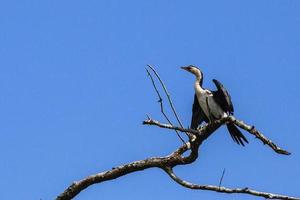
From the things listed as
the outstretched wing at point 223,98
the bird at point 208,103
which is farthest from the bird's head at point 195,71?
the outstretched wing at point 223,98

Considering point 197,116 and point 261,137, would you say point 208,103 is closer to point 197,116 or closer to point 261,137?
point 197,116

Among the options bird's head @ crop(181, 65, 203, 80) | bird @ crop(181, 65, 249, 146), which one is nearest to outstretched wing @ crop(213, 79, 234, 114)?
bird @ crop(181, 65, 249, 146)

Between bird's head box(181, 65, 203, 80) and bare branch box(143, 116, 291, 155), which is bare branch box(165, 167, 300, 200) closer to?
bare branch box(143, 116, 291, 155)

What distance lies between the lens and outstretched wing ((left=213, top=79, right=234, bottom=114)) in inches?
349

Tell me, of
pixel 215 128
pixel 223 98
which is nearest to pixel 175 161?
pixel 215 128

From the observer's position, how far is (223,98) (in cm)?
909

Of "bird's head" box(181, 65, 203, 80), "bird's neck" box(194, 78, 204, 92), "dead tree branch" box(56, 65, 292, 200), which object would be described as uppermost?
"bird's head" box(181, 65, 203, 80)

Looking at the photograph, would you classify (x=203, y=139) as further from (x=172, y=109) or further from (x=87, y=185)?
(x=87, y=185)

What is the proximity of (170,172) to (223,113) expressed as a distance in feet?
6.56

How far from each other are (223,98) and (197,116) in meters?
0.54

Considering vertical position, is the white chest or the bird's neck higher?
the bird's neck

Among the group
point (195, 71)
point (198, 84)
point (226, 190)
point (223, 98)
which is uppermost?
point (195, 71)

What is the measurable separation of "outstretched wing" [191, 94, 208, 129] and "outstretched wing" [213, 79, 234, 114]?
300 mm

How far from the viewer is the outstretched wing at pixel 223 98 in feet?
29.1
